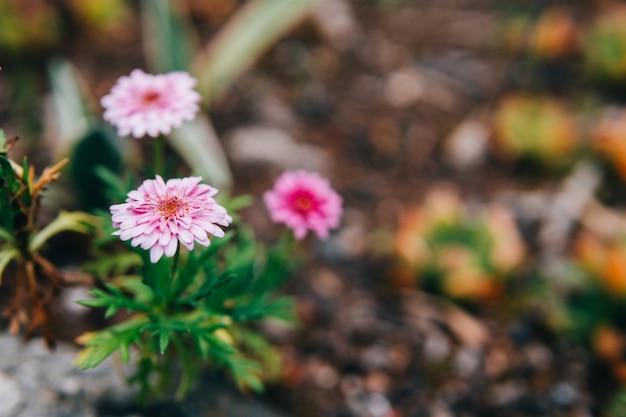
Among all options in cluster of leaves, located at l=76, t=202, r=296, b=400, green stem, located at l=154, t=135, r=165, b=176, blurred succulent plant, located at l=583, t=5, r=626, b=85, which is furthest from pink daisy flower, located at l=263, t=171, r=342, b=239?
blurred succulent plant, located at l=583, t=5, r=626, b=85

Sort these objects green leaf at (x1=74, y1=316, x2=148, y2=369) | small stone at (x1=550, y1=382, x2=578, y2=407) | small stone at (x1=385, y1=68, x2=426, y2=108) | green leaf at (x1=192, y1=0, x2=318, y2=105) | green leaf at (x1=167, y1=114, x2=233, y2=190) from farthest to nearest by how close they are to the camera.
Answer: small stone at (x1=385, y1=68, x2=426, y2=108), green leaf at (x1=192, y1=0, x2=318, y2=105), green leaf at (x1=167, y1=114, x2=233, y2=190), small stone at (x1=550, y1=382, x2=578, y2=407), green leaf at (x1=74, y1=316, x2=148, y2=369)

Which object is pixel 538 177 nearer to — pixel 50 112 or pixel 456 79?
pixel 456 79

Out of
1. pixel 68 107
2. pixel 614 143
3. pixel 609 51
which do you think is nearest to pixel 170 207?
pixel 68 107

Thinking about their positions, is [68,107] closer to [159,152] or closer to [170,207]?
[159,152]

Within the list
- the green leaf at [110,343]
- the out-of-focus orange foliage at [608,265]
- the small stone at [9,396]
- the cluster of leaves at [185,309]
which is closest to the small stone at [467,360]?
the out-of-focus orange foliage at [608,265]

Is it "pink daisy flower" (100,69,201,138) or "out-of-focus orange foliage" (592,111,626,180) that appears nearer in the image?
"pink daisy flower" (100,69,201,138)

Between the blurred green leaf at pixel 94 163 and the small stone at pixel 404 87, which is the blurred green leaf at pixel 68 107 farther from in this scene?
the small stone at pixel 404 87

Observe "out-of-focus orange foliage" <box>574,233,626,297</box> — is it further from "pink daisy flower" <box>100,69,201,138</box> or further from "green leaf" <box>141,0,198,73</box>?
"green leaf" <box>141,0,198,73</box>
